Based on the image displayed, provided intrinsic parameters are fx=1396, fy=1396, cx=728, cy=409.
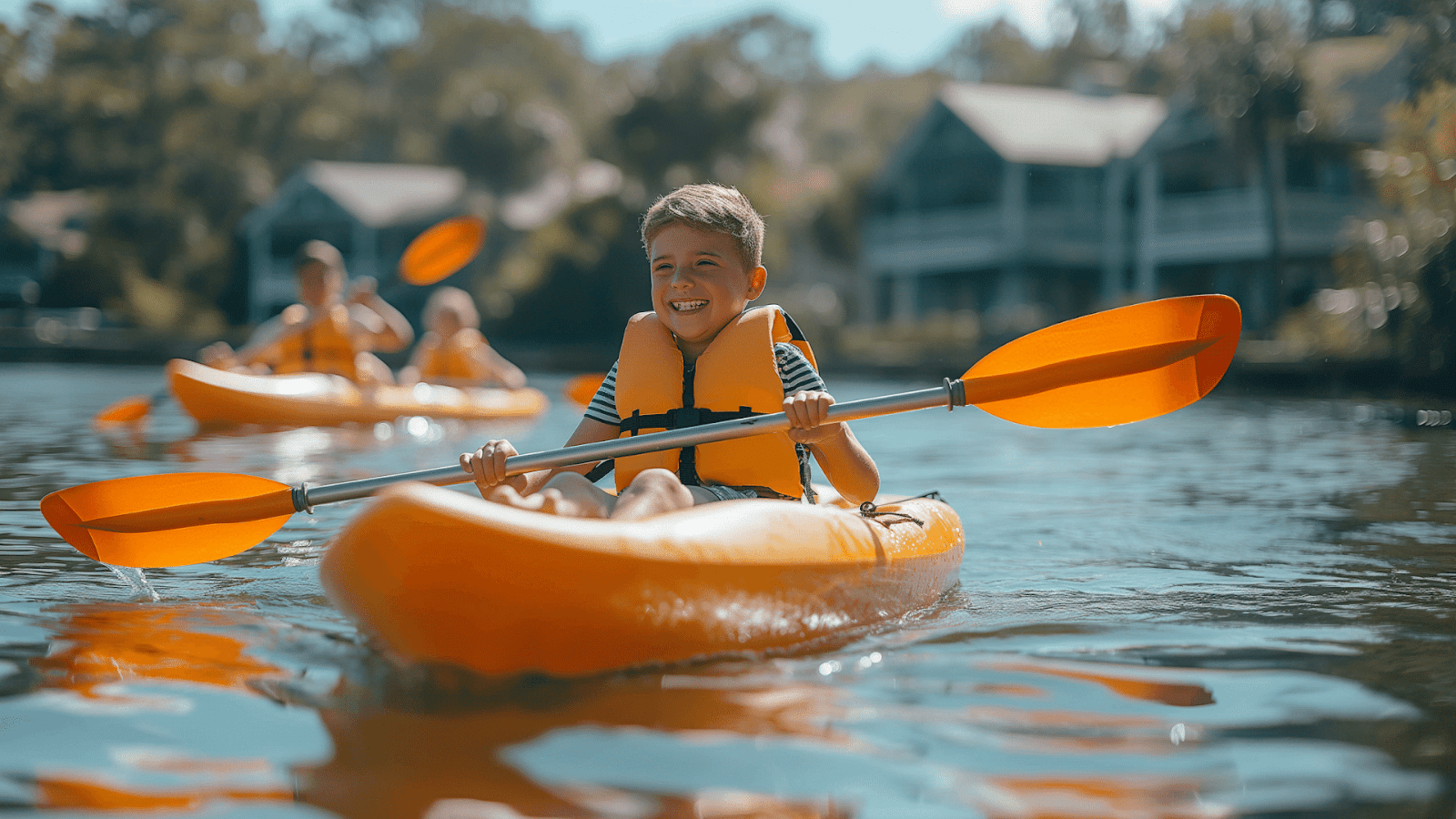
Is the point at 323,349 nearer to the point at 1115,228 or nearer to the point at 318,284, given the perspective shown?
the point at 318,284

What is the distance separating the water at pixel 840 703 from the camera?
2289 millimetres

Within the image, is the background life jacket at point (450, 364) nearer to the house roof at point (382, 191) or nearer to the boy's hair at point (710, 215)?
the boy's hair at point (710, 215)

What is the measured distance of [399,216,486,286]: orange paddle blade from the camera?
9.88 meters

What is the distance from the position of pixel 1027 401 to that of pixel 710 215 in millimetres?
1170

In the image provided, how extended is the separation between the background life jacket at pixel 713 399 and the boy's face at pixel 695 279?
5 centimetres

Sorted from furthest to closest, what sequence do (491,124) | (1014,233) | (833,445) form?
1. (491,124)
2. (1014,233)
3. (833,445)

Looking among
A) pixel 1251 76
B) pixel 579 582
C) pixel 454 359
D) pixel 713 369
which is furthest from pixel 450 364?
pixel 1251 76

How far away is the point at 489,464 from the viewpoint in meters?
3.37

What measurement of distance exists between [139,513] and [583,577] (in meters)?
1.94

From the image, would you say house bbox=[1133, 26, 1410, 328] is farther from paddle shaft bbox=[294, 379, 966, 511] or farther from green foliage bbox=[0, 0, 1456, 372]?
paddle shaft bbox=[294, 379, 966, 511]

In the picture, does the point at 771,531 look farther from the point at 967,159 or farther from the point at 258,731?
the point at 967,159

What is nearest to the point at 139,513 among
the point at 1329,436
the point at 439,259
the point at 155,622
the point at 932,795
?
the point at 155,622

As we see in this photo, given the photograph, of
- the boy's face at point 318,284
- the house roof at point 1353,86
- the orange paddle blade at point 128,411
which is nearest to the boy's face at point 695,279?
the boy's face at point 318,284

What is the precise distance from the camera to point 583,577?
110 inches
